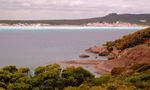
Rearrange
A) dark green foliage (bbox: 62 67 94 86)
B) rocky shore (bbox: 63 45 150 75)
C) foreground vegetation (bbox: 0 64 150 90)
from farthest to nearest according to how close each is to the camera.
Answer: rocky shore (bbox: 63 45 150 75) < dark green foliage (bbox: 62 67 94 86) < foreground vegetation (bbox: 0 64 150 90)

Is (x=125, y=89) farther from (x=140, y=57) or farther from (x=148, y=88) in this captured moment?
(x=140, y=57)

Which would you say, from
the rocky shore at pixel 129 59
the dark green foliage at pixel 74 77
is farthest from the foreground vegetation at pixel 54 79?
the rocky shore at pixel 129 59

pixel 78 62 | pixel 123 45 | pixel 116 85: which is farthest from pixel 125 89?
pixel 123 45

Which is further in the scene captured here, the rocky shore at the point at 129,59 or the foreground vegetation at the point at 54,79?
the rocky shore at the point at 129,59

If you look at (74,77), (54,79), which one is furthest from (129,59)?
(54,79)

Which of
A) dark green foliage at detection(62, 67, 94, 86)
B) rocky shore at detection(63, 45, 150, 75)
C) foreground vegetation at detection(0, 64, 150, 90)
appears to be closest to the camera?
foreground vegetation at detection(0, 64, 150, 90)

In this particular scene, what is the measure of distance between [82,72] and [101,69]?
27.7 meters

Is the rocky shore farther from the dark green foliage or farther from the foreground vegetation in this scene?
the dark green foliage

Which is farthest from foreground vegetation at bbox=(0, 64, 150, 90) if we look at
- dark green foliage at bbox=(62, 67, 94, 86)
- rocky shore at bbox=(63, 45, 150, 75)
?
rocky shore at bbox=(63, 45, 150, 75)

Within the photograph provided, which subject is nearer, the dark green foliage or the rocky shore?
the dark green foliage

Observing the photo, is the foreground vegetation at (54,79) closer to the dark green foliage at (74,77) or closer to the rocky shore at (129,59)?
the dark green foliage at (74,77)

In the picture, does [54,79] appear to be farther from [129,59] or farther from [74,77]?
[129,59]

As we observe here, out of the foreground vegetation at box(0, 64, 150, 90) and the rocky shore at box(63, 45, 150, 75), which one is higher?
the foreground vegetation at box(0, 64, 150, 90)

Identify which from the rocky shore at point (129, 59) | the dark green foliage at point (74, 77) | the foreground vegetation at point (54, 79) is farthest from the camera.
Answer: the rocky shore at point (129, 59)
